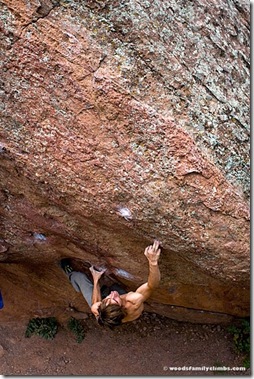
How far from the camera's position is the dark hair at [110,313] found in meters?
5.18

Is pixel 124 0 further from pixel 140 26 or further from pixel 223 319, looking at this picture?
pixel 223 319

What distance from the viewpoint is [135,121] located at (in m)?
4.57

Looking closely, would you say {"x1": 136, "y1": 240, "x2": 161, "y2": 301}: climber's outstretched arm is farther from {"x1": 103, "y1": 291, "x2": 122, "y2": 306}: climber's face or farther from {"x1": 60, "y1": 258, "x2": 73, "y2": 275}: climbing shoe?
{"x1": 60, "y1": 258, "x2": 73, "y2": 275}: climbing shoe

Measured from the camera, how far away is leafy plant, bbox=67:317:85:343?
8242 mm

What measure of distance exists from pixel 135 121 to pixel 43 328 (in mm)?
5360

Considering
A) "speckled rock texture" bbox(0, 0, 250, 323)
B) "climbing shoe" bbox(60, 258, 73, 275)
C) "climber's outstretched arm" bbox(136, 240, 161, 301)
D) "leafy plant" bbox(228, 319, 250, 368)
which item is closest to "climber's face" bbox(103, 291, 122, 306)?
"climber's outstretched arm" bbox(136, 240, 161, 301)

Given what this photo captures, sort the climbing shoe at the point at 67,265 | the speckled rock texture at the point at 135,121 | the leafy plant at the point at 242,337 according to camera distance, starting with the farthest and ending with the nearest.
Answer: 1. the leafy plant at the point at 242,337
2. the climbing shoe at the point at 67,265
3. the speckled rock texture at the point at 135,121

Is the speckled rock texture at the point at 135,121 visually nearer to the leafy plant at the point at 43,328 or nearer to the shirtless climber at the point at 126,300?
the shirtless climber at the point at 126,300

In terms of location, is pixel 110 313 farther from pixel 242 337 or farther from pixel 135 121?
pixel 242 337

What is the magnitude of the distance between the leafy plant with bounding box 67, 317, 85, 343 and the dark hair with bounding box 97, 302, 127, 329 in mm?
3207

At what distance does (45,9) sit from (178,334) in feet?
21.0

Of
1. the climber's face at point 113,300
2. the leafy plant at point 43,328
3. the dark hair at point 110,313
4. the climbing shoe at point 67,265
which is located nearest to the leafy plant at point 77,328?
the leafy plant at point 43,328

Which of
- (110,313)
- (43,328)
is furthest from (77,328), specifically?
(110,313)

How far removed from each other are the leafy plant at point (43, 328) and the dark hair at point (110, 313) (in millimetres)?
3351
